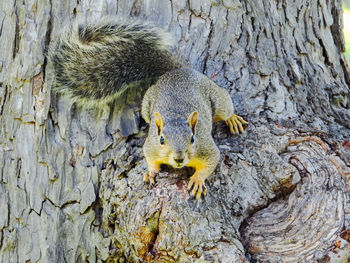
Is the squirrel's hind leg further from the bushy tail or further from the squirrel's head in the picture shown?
the bushy tail

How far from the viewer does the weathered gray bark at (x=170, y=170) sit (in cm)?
170

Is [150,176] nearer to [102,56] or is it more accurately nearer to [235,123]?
[235,123]

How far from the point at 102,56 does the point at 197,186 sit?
793mm

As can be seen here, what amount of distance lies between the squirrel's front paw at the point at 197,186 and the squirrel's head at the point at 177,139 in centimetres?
7

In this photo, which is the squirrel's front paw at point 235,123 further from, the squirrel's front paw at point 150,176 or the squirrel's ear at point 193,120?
the squirrel's front paw at point 150,176

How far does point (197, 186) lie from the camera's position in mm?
1737

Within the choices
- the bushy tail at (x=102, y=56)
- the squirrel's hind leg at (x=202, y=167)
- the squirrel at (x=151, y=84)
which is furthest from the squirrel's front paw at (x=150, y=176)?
the bushy tail at (x=102, y=56)

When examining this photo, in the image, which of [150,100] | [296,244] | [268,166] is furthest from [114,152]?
[296,244]

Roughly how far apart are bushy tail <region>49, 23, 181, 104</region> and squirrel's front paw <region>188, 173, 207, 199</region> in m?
0.61

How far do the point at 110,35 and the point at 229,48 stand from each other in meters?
0.63

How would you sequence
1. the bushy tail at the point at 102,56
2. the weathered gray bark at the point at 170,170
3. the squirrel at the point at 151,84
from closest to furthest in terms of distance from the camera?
the weathered gray bark at the point at 170,170, the squirrel at the point at 151,84, the bushy tail at the point at 102,56

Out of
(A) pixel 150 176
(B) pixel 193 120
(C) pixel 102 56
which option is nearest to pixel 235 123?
(B) pixel 193 120

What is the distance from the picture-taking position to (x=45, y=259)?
6.35 ft

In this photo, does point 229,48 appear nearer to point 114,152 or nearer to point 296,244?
point 114,152
